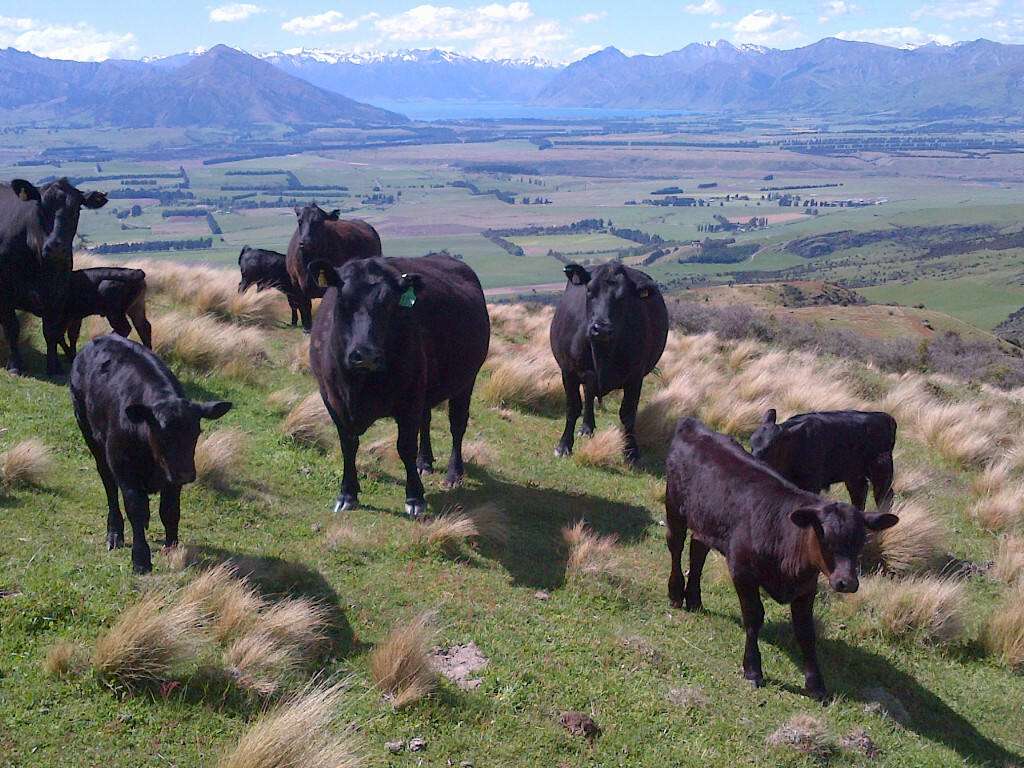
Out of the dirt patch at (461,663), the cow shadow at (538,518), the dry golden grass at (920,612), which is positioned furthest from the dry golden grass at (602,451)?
the dirt patch at (461,663)

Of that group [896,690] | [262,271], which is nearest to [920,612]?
[896,690]

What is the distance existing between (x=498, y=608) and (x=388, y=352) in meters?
2.96

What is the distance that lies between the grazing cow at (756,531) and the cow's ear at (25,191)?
28.9 feet

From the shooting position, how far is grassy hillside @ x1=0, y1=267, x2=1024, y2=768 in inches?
232

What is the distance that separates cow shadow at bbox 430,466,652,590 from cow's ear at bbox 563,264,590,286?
2.90 meters

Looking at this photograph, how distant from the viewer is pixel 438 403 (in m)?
11.4

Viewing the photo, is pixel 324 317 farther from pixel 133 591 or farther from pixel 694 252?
pixel 694 252

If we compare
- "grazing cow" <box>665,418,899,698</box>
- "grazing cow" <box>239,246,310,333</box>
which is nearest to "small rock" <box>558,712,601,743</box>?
"grazing cow" <box>665,418,899,698</box>

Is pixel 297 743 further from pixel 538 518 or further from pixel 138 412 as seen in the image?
pixel 538 518

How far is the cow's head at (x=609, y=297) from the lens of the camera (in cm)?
1175

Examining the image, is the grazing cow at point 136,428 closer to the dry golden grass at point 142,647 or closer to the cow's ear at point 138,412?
the cow's ear at point 138,412

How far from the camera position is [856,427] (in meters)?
10.7

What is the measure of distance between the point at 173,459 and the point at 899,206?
16783 cm

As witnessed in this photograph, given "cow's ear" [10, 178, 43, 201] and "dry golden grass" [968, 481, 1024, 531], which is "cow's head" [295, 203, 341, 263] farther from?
"dry golden grass" [968, 481, 1024, 531]
